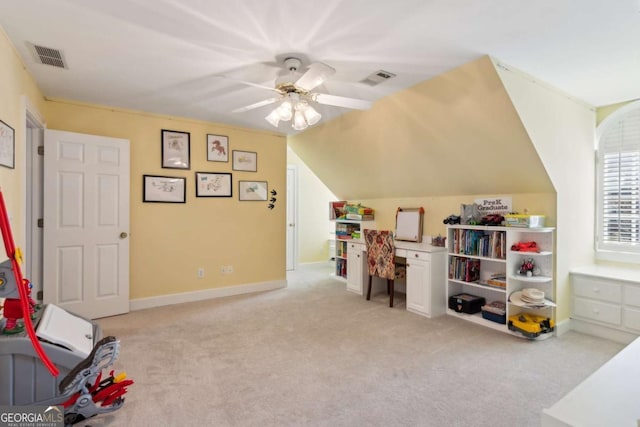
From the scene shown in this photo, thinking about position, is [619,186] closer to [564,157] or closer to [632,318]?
[564,157]

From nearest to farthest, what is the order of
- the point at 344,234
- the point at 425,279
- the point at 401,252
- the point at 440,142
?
the point at 440,142, the point at 425,279, the point at 401,252, the point at 344,234

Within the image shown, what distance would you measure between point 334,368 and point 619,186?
3474 mm

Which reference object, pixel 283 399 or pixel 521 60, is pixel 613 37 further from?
pixel 283 399

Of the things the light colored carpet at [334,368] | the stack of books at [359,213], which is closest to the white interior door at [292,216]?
the stack of books at [359,213]

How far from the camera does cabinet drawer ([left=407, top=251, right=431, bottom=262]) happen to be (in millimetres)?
3617

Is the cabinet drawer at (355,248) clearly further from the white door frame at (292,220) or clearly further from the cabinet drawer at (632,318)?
the cabinet drawer at (632,318)

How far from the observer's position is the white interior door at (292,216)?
6371mm

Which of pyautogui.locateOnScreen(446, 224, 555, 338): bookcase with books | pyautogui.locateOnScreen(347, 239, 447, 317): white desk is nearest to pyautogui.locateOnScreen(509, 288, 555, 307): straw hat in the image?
pyautogui.locateOnScreen(446, 224, 555, 338): bookcase with books

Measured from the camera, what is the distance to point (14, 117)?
7.76 ft

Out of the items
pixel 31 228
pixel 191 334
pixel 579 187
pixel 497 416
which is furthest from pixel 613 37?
pixel 31 228

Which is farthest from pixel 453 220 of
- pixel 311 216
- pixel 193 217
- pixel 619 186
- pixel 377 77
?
pixel 311 216

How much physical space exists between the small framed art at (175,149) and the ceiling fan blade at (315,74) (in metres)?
2.37

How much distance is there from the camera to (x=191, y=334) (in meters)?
3.06

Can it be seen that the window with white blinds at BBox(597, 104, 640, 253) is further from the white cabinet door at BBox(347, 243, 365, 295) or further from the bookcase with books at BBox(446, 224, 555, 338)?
the white cabinet door at BBox(347, 243, 365, 295)
